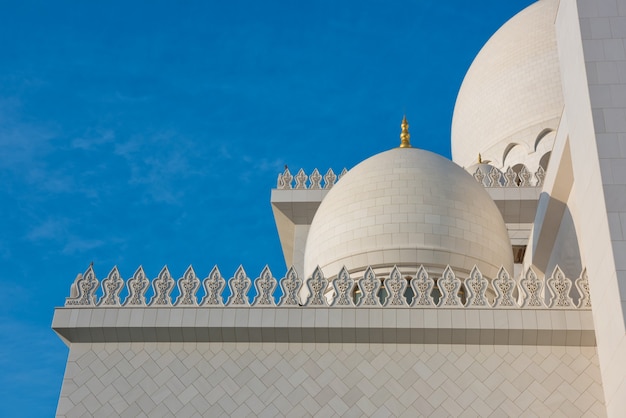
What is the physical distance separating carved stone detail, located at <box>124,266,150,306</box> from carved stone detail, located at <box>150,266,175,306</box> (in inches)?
4.2

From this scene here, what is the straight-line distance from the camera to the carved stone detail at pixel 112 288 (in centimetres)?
1020

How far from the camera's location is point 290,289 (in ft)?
33.4

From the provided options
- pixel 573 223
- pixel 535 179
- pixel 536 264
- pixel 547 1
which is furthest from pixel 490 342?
pixel 547 1

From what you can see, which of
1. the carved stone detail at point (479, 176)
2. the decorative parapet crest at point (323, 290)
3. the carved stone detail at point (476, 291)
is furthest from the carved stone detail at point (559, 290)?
the carved stone detail at point (479, 176)

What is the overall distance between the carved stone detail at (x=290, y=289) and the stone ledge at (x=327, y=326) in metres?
0.15

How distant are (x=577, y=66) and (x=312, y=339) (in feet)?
14.0

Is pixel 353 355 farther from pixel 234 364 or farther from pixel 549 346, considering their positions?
pixel 549 346

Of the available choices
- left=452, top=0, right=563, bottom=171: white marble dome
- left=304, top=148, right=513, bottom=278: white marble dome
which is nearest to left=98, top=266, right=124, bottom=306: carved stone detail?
left=304, top=148, right=513, bottom=278: white marble dome

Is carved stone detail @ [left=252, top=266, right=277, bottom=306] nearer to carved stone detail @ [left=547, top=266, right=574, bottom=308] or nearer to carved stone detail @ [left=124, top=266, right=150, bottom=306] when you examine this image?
carved stone detail @ [left=124, top=266, right=150, bottom=306]

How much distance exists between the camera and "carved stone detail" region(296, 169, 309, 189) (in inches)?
664

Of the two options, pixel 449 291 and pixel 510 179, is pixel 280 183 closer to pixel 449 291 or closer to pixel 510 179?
pixel 510 179

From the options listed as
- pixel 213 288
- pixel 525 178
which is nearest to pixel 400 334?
pixel 213 288

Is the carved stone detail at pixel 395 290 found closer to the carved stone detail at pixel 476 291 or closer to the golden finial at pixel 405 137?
the carved stone detail at pixel 476 291

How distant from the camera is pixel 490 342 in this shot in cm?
976
